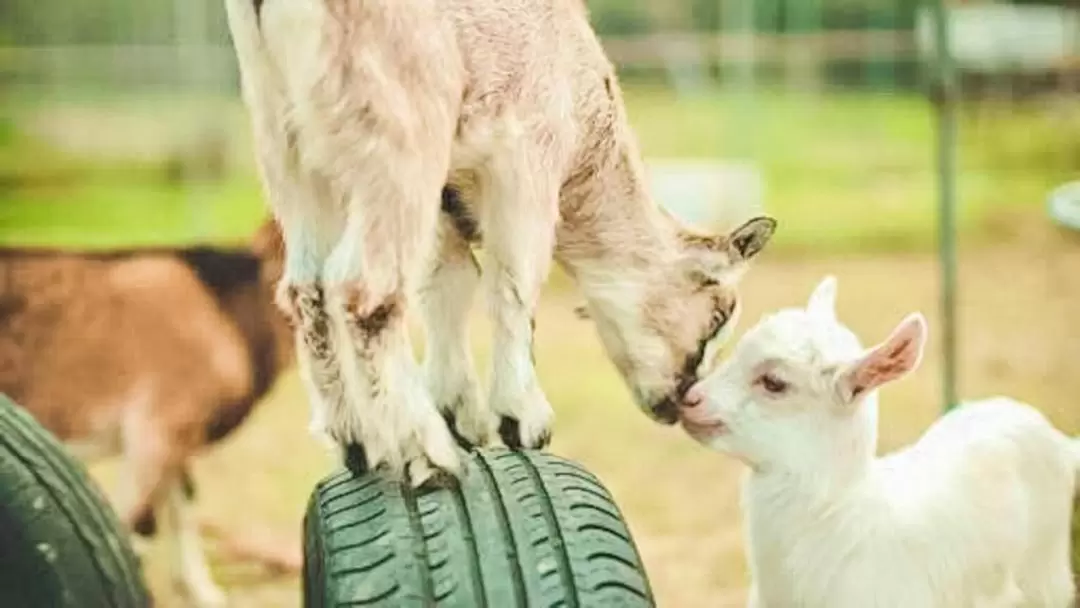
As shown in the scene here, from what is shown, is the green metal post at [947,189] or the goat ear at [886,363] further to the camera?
the green metal post at [947,189]

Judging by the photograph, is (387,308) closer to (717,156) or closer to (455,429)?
(455,429)

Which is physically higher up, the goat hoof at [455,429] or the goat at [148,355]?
the goat hoof at [455,429]

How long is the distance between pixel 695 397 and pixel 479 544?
320 millimetres

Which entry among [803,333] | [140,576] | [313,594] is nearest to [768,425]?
[803,333]

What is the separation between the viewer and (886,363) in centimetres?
165

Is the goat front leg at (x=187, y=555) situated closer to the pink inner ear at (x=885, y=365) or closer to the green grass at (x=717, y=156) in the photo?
the green grass at (x=717, y=156)

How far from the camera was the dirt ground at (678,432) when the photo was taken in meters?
3.54

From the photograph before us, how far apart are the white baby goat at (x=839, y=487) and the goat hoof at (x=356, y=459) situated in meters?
0.35

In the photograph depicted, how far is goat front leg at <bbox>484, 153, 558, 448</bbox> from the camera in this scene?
1.64 metres

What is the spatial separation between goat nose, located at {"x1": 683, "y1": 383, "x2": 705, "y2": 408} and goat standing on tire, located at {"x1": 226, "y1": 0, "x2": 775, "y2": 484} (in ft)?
0.22

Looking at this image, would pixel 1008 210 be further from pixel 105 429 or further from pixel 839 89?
pixel 105 429

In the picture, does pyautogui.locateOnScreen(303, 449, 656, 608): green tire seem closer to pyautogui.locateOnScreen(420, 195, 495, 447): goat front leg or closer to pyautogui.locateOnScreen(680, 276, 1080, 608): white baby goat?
pyautogui.locateOnScreen(420, 195, 495, 447): goat front leg

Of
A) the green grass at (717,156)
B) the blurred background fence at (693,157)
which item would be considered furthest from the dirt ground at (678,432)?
the green grass at (717,156)

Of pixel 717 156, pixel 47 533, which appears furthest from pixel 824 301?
pixel 717 156
